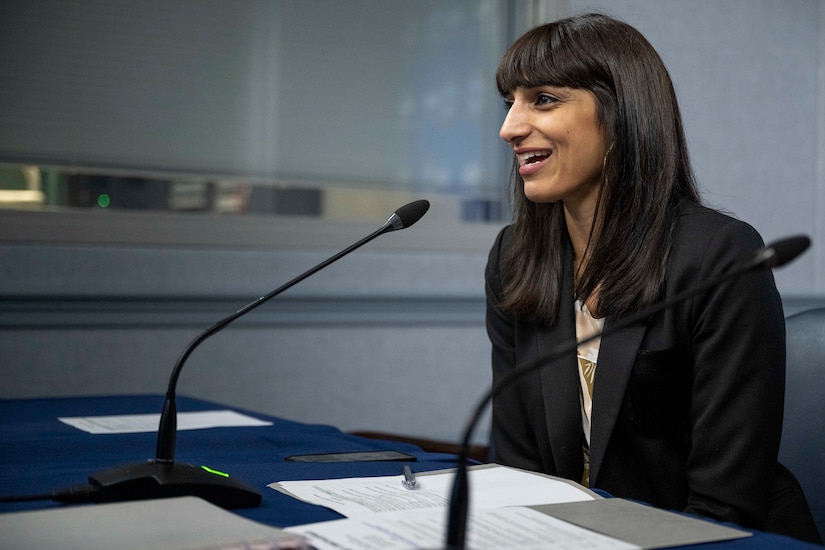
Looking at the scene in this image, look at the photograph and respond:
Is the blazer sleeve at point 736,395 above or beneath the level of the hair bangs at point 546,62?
beneath

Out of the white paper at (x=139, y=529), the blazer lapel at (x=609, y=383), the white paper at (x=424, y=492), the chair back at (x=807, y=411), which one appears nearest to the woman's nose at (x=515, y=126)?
the blazer lapel at (x=609, y=383)

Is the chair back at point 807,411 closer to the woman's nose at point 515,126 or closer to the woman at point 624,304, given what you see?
the woman at point 624,304

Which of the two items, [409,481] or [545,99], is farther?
[545,99]

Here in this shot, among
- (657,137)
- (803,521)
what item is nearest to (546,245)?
(657,137)

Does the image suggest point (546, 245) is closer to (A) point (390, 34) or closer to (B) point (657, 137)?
(B) point (657, 137)

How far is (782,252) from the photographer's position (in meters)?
0.83

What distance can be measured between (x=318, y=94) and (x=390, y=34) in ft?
1.11

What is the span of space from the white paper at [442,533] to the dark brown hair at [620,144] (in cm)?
64

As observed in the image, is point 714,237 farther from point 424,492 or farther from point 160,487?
point 160,487

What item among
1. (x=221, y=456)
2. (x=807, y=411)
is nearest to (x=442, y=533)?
(x=221, y=456)

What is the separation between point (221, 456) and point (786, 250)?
2.72 feet

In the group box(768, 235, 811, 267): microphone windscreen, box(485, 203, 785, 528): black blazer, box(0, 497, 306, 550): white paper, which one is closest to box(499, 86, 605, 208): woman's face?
box(485, 203, 785, 528): black blazer

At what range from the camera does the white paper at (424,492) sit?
3.31ft

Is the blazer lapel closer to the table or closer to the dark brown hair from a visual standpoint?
the dark brown hair
